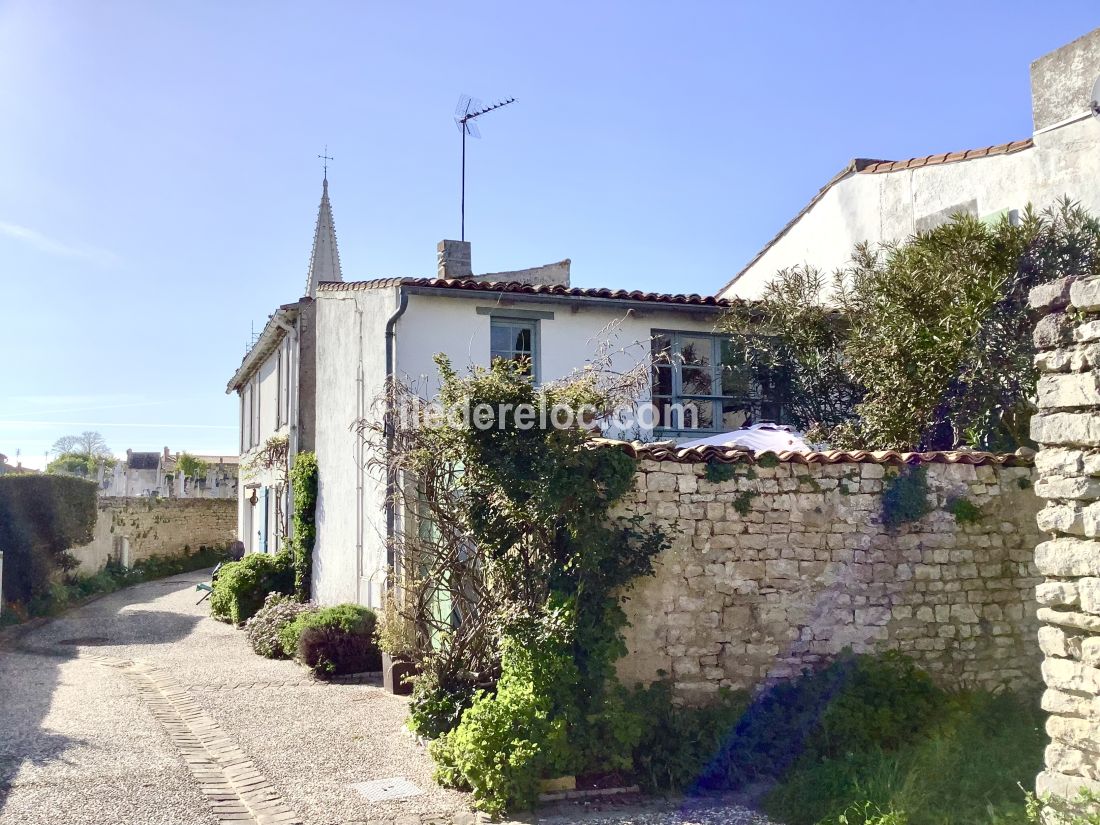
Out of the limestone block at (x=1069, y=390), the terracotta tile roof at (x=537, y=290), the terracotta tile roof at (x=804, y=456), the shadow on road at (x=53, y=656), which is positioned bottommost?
the shadow on road at (x=53, y=656)

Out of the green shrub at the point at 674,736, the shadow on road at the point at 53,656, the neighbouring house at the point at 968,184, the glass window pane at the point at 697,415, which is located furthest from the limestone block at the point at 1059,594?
the glass window pane at the point at 697,415

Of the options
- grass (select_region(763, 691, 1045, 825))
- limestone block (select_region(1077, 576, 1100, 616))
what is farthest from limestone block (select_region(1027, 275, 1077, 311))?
grass (select_region(763, 691, 1045, 825))

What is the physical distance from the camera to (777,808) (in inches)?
251

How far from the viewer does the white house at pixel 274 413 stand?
50.8 feet

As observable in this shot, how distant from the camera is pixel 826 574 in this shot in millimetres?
8008

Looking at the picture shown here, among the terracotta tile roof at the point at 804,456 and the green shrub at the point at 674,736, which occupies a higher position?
the terracotta tile roof at the point at 804,456

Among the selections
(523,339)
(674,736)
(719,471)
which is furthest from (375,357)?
(674,736)

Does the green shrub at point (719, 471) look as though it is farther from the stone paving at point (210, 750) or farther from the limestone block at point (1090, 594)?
the limestone block at point (1090, 594)

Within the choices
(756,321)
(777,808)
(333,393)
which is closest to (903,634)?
(777,808)

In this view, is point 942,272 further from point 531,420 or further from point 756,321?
point 531,420

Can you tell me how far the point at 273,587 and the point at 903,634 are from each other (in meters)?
11.0

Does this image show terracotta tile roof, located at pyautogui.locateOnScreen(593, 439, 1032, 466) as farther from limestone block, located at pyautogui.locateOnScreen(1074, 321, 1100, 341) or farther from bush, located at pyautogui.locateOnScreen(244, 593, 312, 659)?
bush, located at pyautogui.locateOnScreen(244, 593, 312, 659)

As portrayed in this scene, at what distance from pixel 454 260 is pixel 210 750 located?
916cm

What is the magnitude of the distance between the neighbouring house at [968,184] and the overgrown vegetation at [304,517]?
8.06 meters
